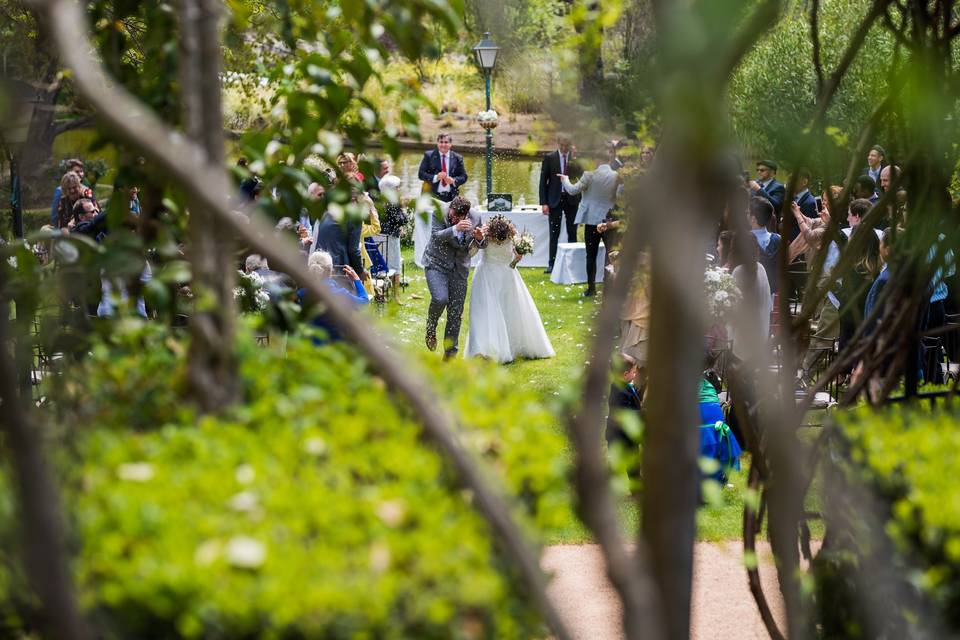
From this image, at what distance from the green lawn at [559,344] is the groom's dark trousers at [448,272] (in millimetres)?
482

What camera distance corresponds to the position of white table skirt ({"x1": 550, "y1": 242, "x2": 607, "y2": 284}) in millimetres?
15938

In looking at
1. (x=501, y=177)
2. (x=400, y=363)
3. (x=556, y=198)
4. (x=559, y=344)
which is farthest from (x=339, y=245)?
(x=501, y=177)

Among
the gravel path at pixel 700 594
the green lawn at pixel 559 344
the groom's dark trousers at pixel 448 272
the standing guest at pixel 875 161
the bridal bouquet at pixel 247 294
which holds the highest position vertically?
the standing guest at pixel 875 161

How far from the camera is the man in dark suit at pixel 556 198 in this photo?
16.4 m

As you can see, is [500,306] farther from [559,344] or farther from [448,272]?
[559,344]

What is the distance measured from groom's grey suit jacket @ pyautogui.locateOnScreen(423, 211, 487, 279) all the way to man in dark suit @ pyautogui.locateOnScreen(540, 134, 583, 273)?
15.4 feet

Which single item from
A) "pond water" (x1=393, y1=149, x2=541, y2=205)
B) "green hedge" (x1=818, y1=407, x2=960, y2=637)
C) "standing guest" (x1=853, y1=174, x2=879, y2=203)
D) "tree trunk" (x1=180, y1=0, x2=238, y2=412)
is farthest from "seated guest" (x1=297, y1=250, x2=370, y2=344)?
"pond water" (x1=393, y1=149, x2=541, y2=205)

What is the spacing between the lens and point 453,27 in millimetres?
3451

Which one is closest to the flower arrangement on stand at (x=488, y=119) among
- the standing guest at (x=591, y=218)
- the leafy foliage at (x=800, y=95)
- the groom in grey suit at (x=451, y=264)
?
the standing guest at (x=591, y=218)

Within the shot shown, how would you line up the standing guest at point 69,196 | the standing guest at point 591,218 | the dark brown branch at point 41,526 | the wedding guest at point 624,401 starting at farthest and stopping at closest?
the standing guest at point 591,218
the standing guest at point 69,196
the wedding guest at point 624,401
the dark brown branch at point 41,526

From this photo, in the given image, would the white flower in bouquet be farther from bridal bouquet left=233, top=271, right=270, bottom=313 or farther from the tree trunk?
the tree trunk

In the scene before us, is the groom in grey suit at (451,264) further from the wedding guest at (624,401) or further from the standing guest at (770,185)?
the wedding guest at (624,401)

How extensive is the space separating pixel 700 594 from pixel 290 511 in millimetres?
4390

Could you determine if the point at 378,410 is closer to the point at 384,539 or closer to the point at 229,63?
the point at 384,539
